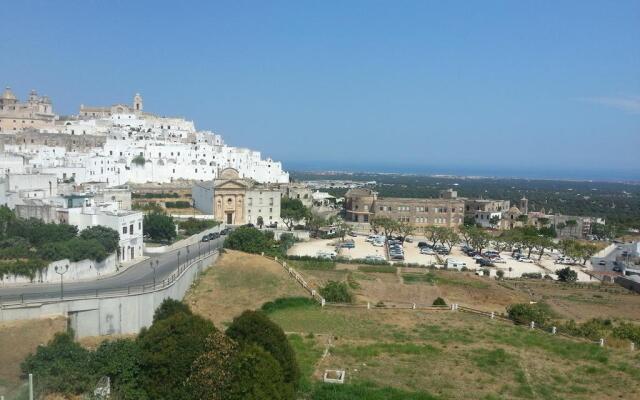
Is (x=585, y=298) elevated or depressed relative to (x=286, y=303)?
depressed

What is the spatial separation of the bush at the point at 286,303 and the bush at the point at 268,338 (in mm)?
11257

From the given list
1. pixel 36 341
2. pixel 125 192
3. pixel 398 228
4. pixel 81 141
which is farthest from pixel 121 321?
pixel 81 141

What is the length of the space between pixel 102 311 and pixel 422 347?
45.4ft

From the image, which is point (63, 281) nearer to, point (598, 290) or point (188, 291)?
point (188, 291)

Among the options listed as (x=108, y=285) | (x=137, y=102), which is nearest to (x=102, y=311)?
(x=108, y=285)

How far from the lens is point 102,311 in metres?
25.2

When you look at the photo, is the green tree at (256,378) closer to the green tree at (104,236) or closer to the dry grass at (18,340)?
the dry grass at (18,340)

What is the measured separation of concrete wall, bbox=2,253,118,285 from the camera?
2802 centimetres

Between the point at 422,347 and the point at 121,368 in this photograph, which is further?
the point at 422,347

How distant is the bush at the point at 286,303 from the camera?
3097 centimetres

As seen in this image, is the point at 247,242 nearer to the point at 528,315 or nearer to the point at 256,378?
the point at 528,315

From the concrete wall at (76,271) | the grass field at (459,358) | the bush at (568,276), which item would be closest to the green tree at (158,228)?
the concrete wall at (76,271)

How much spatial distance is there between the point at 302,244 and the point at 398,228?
12.8 m

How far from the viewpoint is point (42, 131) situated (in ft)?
239
